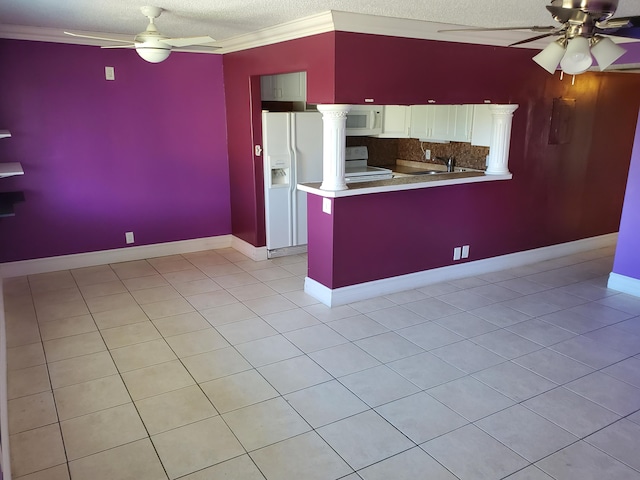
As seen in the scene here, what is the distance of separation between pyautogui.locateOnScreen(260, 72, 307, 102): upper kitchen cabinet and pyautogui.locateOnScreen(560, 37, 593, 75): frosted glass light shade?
328 cm

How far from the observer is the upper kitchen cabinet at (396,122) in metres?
5.82

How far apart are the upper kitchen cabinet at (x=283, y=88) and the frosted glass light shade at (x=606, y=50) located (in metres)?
3.26

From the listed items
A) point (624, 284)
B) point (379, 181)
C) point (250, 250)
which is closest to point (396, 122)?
point (379, 181)

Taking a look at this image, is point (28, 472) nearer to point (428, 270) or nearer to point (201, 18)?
point (201, 18)

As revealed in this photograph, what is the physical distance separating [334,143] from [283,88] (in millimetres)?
1906

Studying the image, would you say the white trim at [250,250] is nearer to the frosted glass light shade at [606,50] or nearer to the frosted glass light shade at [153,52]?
the frosted glass light shade at [153,52]

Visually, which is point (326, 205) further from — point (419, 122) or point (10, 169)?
point (10, 169)

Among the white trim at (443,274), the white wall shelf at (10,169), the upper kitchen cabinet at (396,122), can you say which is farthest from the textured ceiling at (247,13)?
the white trim at (443,274)

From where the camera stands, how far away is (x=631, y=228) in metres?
4.53

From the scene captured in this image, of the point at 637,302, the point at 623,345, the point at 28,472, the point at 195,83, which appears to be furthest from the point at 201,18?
the point at 637,302

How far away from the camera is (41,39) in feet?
14.8

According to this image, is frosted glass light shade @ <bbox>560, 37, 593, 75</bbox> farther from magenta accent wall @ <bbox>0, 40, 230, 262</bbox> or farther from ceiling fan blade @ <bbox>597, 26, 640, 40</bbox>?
magenta accent wall @ <bbox>0, 40, 230, 262</bbox>

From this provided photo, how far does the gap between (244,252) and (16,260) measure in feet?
7.45

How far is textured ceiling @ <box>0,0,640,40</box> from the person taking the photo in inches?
126
